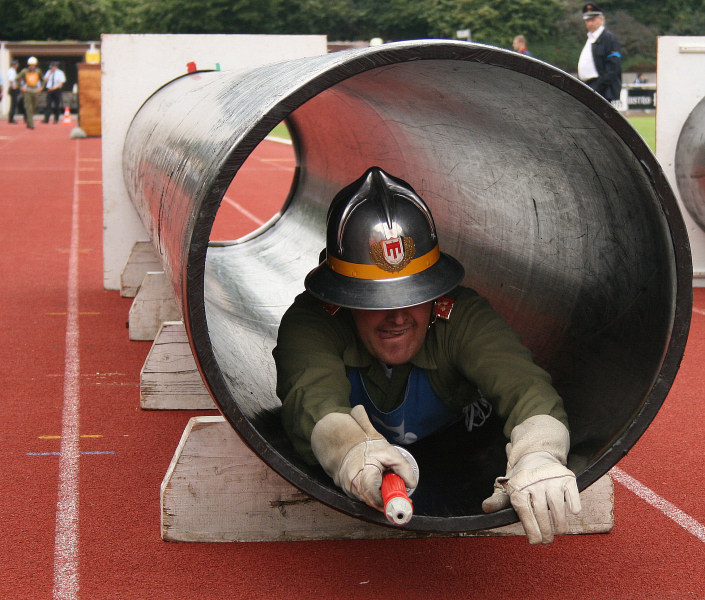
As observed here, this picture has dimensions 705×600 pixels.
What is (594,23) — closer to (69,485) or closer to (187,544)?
(69,485)

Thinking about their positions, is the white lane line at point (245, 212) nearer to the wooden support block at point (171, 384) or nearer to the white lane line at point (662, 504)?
the wooden support block at point (171, 384)

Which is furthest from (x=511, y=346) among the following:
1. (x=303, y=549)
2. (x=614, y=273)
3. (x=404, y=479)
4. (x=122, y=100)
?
(x=122, y=100)

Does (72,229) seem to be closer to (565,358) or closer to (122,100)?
(122,100)

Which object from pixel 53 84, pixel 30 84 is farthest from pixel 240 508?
pixel 53 84

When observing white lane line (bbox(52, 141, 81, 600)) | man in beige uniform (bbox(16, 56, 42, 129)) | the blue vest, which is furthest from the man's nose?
man in beige uniform (bbox(16, 56, 42, 129))

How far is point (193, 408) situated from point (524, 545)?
1.89 m

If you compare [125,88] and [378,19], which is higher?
[125,88]

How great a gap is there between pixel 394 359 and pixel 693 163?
4.61 meters

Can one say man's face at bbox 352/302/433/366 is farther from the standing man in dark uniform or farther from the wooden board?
the wooden board

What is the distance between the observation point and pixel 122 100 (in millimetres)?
6977

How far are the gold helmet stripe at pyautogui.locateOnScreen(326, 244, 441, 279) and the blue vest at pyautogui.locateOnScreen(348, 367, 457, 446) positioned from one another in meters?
0.38

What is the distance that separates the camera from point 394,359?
Result: 3.16 m

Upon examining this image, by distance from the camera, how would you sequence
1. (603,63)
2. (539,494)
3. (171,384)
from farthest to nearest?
(603,63) < (171,384) < (539,494)

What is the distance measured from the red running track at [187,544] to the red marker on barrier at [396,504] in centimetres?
60
